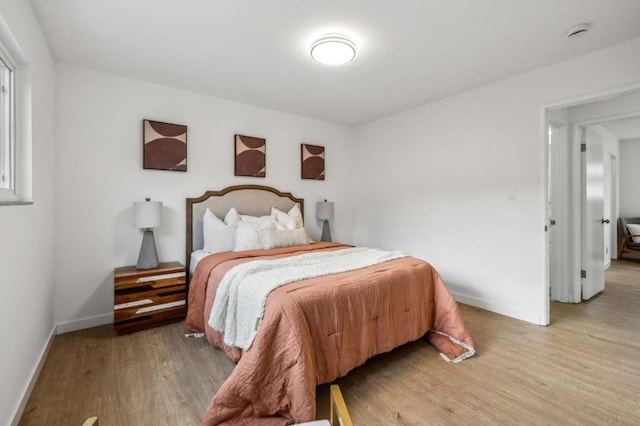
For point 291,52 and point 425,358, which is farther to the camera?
point 291,52

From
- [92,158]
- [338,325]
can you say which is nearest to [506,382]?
[338,325]

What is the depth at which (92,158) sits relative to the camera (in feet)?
9.18

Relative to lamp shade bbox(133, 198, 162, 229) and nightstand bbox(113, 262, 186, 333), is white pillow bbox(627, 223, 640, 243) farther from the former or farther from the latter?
lamp shade bbox(133, 198, 162, 229)

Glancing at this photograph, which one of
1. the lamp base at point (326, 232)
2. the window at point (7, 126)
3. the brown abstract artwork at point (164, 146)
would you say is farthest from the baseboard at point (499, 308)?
the window at point (7, 126)

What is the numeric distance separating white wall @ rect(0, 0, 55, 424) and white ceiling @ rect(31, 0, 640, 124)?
32 centimetres

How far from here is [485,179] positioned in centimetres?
321

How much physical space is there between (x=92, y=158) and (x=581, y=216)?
5154 mm

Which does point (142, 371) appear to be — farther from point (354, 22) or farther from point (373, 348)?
point (354, 22)

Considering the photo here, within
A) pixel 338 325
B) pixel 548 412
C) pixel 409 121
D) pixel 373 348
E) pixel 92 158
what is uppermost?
pixel 409 121

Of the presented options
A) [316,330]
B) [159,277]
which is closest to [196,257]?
[159,277]

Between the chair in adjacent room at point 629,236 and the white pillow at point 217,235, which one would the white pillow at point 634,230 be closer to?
the chair in adjacent room at point 629,236

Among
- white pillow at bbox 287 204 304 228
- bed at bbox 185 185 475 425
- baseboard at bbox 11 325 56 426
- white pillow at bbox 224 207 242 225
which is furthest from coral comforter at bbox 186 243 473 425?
white pillow at bbox 287 204 304 228

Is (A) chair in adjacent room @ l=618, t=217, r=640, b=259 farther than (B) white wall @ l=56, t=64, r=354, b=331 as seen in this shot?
Yes

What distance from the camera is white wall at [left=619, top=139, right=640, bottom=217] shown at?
19.5 feet
